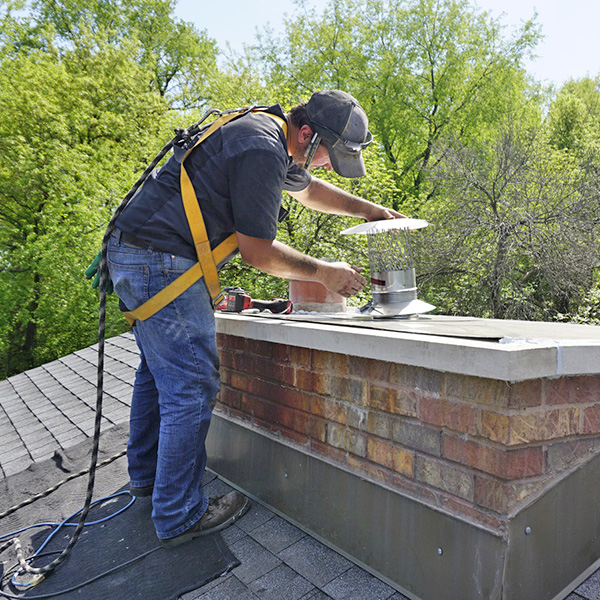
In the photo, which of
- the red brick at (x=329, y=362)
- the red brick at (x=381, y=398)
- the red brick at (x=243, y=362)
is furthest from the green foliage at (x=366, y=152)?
the red brick at (x=381, y=398)

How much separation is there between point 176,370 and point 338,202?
146 centimetres

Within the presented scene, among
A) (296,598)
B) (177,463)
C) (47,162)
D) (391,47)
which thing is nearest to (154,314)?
(177,463)

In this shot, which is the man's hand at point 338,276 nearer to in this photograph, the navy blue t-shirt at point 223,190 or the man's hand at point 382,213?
the navy blue t-shirt at point 223,190

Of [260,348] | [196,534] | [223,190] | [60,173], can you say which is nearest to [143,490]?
[196,534]

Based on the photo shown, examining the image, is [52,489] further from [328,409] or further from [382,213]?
[382,213]

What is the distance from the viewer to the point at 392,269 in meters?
2.56

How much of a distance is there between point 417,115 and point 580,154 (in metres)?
7.20

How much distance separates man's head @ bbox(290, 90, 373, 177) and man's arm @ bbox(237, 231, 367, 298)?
19.0 inches

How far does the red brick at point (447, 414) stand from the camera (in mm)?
1399

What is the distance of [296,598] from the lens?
1.64 meters

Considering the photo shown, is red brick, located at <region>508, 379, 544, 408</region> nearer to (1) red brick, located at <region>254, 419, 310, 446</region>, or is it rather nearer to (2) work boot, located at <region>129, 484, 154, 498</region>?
(1) red brick, located at <region>254, 419, 310, 446</region>

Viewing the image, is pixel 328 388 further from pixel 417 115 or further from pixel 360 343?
pixel 417 115

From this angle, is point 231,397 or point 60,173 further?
point 60,173

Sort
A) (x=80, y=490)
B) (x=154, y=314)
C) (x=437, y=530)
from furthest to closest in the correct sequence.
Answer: (x=80, y=490)
(x=154, y=314)
(x=437, y=530)
